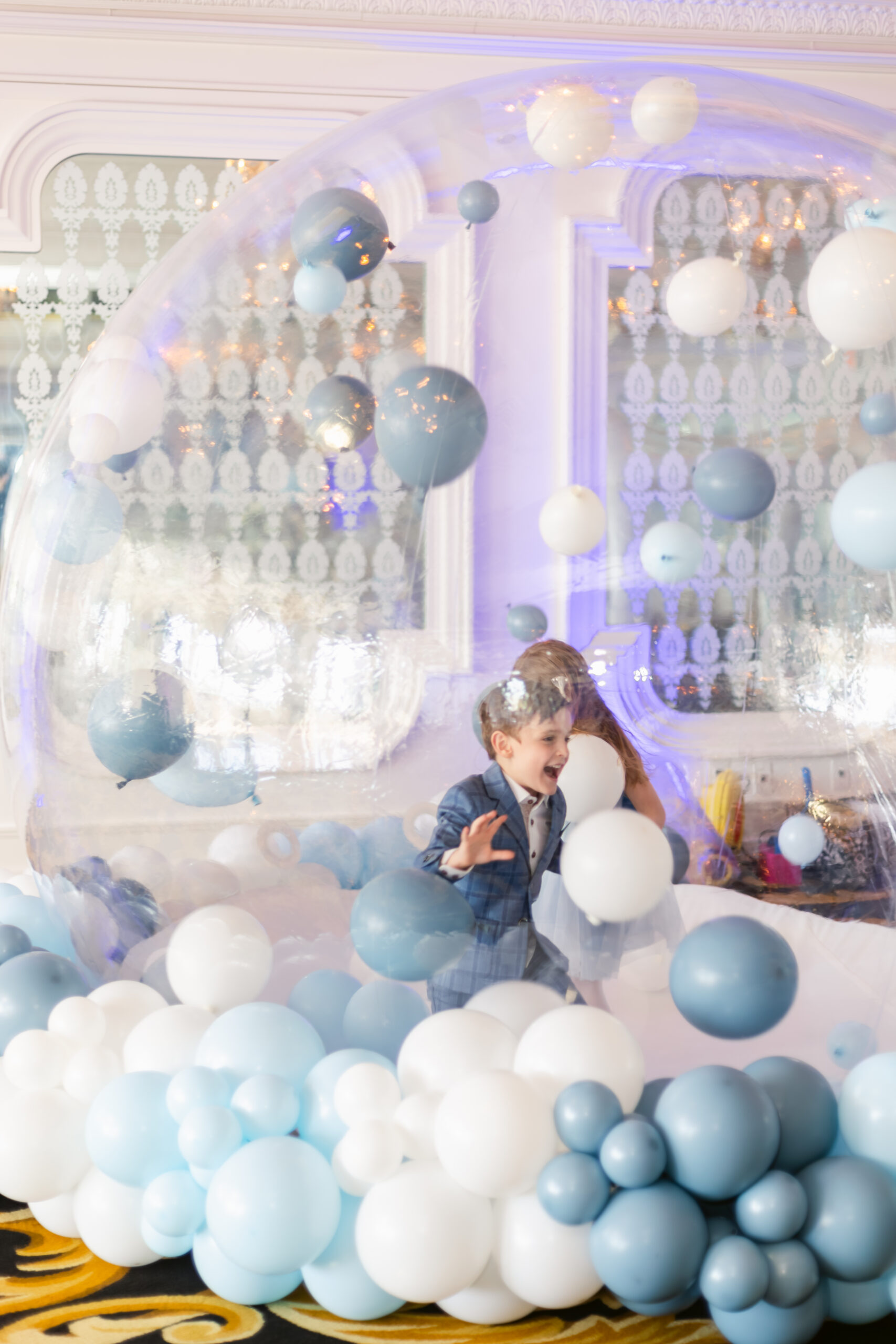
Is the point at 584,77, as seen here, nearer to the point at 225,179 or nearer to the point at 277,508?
the point at 277,508

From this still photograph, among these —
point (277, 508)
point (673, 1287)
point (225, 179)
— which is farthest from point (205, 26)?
point (673, 1287)

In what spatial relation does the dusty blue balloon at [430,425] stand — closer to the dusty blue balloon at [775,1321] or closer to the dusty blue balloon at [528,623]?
the dusty blue balloon at [528,623]

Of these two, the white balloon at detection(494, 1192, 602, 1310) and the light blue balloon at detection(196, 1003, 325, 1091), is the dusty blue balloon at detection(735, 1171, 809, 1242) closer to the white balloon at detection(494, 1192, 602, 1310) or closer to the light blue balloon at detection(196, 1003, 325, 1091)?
the white balloon at detection(494, 1192, 602, 1310)

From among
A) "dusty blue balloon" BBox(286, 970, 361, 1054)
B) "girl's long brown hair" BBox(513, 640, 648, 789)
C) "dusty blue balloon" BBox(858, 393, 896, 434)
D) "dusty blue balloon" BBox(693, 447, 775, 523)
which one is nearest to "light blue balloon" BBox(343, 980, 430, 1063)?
"dusty blue balloon" BBox(286, 970, 361, 1054)

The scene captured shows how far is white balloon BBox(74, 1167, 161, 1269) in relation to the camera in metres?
1.14

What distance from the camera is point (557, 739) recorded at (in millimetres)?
1209

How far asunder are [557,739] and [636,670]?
0.46 ft

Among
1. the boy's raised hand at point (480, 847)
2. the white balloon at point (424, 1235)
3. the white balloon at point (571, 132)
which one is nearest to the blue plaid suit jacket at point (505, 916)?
the boy's raised hand at point (480, 847)

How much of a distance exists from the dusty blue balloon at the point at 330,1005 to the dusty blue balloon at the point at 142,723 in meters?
0.31

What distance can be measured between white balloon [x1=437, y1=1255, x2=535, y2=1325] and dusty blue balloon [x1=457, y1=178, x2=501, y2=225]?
43.8 inches

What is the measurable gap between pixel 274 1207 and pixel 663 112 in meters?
1.26

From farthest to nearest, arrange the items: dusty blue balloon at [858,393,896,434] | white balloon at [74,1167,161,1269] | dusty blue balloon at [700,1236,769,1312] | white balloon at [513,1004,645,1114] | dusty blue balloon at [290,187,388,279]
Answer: dusty blue balloon at [290,187,388,279], dusty blue balloon at [858,393,896,434], white balloon at [74,1167,161,1269], white balloon at [513,1004,645,1114], dusty blue balloon at [700,1236,769,1312]

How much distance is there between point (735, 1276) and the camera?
0.93 meters

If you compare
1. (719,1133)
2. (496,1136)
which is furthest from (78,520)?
(719,1133)
